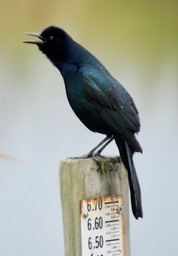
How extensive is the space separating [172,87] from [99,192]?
1.51m

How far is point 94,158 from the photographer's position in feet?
→ 8.45

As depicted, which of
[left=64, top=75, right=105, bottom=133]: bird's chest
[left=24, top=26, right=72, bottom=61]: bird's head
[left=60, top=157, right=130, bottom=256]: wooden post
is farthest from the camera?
[left=24, top=26, right=72, bottom=61]: bird's head

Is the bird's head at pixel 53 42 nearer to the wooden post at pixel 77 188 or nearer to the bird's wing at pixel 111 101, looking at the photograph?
the bird's wing at pixel 111 101

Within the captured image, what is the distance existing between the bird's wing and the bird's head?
0.15 meters

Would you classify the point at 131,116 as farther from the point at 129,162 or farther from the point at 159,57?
the point at 159,57

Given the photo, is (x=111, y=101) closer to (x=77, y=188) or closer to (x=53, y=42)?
(x=53, y=42)

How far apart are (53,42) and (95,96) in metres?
0.29

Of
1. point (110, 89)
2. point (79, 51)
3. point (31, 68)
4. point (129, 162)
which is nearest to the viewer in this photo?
point (129, 162)

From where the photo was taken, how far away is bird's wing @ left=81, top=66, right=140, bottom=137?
9.13 ft

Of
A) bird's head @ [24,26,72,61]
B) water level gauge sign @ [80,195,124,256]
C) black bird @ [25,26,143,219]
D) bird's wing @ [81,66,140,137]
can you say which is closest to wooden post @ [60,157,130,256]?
water level gauge sign @ [80,195,124,256]

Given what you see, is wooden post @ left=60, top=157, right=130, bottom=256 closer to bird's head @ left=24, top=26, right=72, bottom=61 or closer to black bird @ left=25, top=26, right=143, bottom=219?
black bird @ left=25, top=26, right=143, bottom=219

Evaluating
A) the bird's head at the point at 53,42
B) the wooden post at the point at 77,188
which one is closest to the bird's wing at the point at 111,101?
the bird's head at the point at 53,42

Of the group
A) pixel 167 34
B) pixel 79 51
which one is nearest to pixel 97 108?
pixel 79 51

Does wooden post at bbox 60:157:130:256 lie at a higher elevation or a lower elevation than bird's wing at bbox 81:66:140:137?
lower
